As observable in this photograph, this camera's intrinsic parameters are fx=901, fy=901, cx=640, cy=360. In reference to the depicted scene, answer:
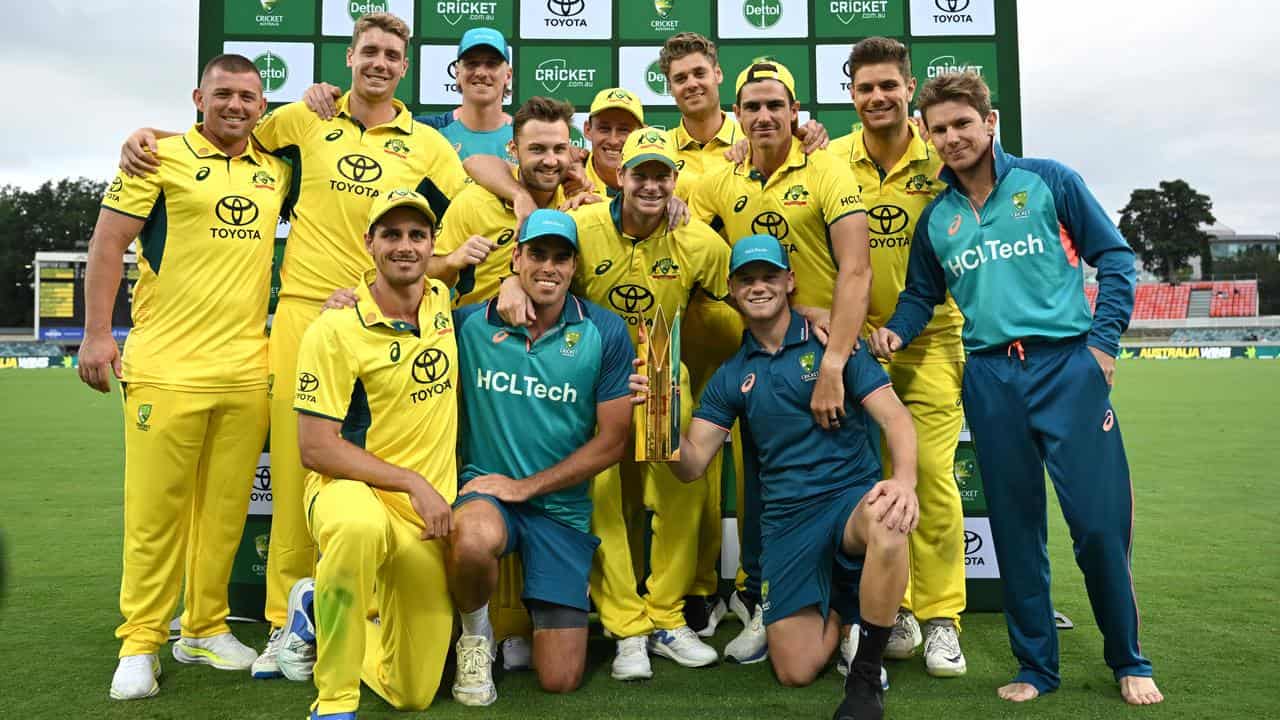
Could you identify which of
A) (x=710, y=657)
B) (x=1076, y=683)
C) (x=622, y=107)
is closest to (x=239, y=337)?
(x=622, y=107)

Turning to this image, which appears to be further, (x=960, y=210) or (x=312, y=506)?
(x=960, y=210)

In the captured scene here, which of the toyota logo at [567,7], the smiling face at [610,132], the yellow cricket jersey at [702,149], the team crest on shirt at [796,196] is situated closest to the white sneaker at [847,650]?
the team crest on shirt at [796,196]

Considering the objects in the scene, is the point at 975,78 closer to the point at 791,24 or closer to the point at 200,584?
the point at 791,24

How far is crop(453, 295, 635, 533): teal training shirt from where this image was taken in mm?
4227

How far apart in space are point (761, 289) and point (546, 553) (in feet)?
5.25

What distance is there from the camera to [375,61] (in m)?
4.66

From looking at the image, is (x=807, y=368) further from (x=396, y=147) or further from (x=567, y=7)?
(x=567, y=7)

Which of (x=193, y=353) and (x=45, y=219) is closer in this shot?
(x=193, y=353)

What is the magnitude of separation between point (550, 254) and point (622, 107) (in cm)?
125

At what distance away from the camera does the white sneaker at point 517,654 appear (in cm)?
435

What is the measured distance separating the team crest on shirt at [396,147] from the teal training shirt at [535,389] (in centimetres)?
112

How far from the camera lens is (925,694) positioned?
4004mm

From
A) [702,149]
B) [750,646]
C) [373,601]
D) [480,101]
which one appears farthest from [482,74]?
[750,646]

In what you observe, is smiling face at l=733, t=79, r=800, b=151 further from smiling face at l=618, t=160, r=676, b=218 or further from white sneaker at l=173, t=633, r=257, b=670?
white sneaker at l=173, t=633, r=257, b=670
